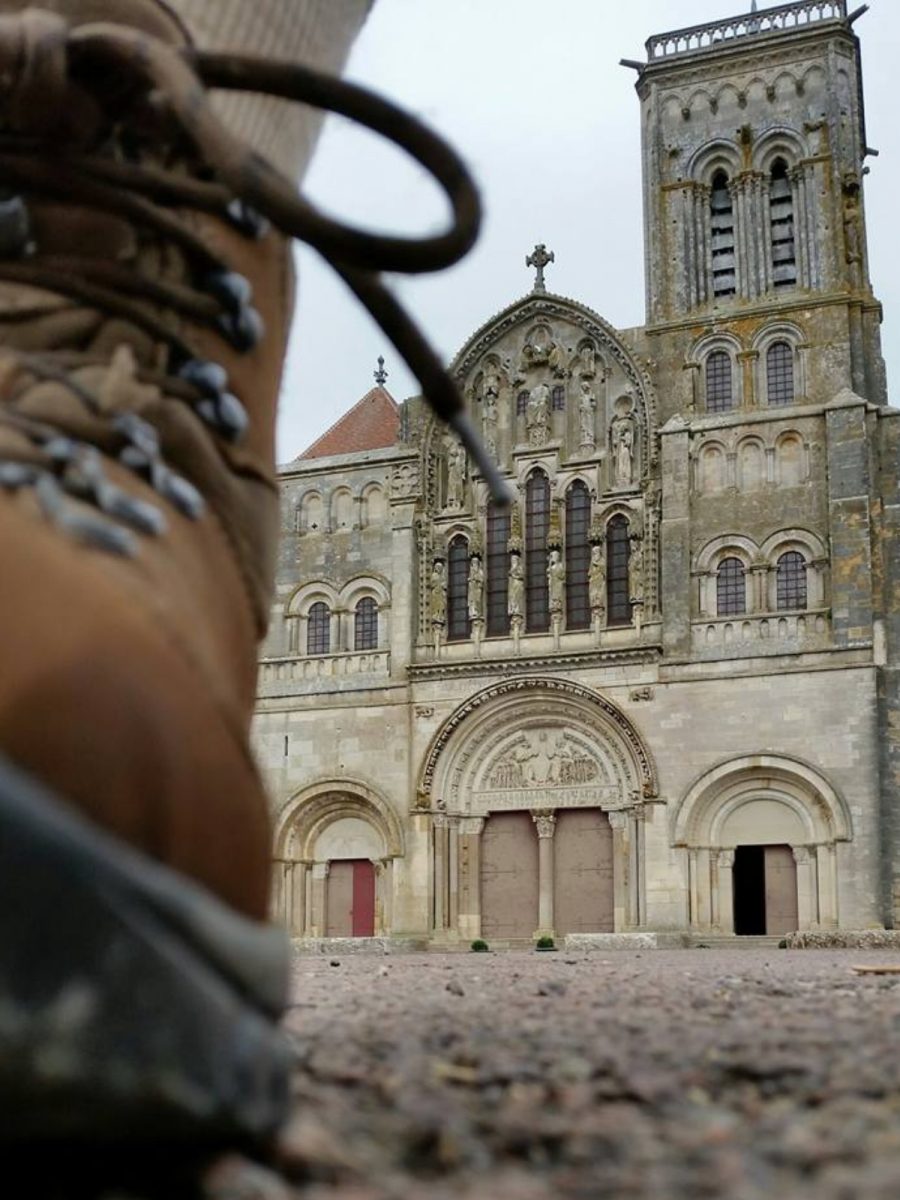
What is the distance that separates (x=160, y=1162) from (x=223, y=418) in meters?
1.06

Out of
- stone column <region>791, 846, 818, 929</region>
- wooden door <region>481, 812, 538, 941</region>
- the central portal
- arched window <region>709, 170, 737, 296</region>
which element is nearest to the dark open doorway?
the central portal

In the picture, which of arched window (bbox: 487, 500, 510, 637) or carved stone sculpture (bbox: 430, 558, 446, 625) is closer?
arched window (bbox: 487, 500, 510, 637)

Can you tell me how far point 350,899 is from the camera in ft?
86.2

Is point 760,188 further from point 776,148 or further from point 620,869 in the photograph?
point 620,869

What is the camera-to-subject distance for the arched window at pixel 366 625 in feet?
89.1

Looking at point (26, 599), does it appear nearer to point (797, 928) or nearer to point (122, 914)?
point (122, 914)

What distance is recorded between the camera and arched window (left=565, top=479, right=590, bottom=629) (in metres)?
25.8

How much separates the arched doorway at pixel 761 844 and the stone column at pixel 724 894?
0.06ft

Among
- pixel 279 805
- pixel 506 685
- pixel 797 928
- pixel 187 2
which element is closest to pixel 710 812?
pixel 797 928

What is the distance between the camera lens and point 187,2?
7.62 ft

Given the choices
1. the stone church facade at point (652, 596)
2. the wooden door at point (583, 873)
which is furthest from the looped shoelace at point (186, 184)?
the wooden door at point (583, 873)

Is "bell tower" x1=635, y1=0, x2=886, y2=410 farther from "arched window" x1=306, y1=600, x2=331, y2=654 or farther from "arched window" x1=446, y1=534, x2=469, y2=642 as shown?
"arched window" x1=306, y1=600, x2=331, y2=654

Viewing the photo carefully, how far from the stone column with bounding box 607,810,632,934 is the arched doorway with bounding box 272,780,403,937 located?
14.2 feet

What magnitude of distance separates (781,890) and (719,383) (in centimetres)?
934
